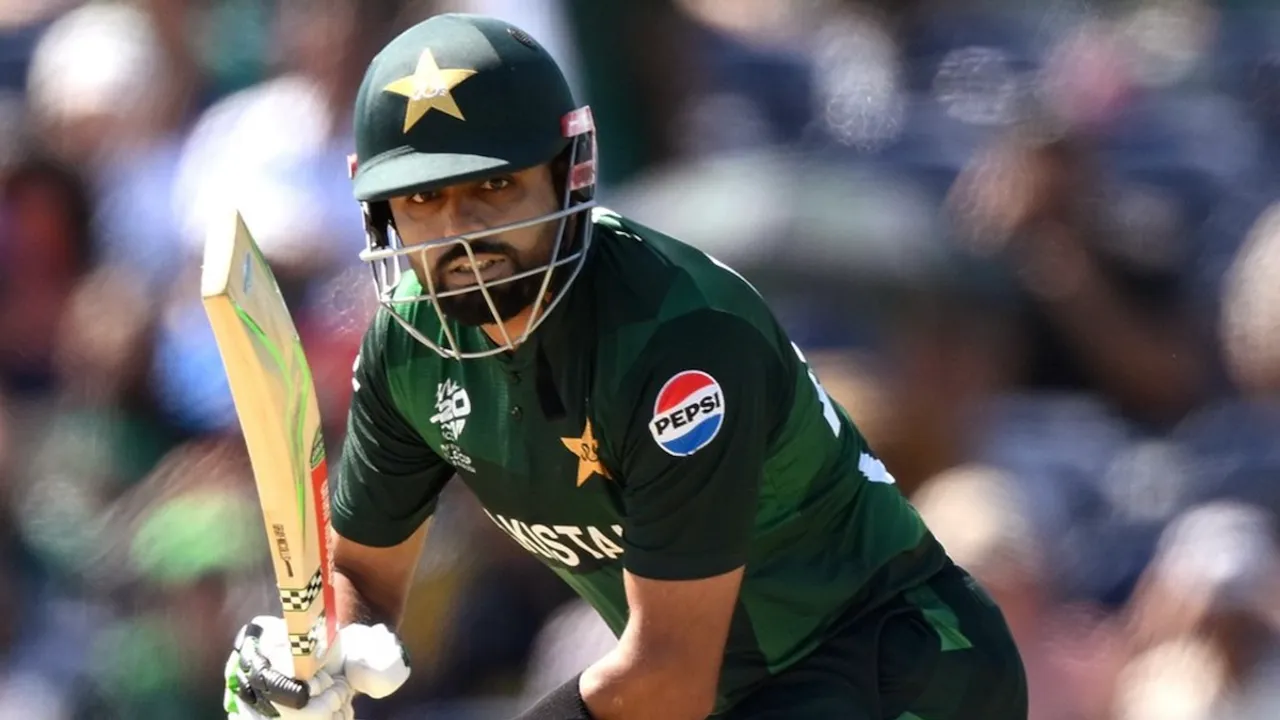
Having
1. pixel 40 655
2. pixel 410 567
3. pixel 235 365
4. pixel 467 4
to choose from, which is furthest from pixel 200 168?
pixel 235 365

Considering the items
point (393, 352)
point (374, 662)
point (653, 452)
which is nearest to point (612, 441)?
point (653, 452)

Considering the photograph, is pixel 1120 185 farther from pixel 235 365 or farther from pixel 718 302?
pixel 235 365

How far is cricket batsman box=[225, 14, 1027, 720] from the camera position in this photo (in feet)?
7.97

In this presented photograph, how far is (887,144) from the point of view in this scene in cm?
450

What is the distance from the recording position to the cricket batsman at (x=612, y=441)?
2.43m

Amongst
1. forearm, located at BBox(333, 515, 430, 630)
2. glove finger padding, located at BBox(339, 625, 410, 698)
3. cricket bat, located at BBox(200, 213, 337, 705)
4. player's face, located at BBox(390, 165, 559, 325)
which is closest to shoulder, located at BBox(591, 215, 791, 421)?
player's face, located at BBox(390, 165, 559, 325)

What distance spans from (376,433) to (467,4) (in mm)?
2246

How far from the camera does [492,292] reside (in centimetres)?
249

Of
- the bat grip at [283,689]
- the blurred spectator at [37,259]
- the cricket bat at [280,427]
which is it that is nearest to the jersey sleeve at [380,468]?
the cricket bat at [280,427]

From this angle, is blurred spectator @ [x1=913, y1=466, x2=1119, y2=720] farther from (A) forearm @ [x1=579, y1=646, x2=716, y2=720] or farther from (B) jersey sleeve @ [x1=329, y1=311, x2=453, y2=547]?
(A) forearm @ [x1=579, y1=646, x2=716, y2=720]

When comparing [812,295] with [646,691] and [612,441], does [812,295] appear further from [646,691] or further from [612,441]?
[646,691]

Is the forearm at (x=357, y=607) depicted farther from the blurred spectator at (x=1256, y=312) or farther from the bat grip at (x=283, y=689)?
the blurred spectator at (x=1256, y=312)

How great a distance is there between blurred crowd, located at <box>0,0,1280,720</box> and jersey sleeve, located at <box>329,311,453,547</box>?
131 cm

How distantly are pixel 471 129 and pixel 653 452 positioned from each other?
1.66ft
